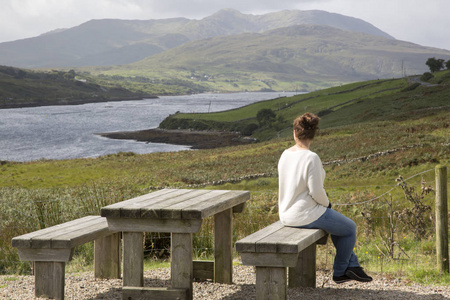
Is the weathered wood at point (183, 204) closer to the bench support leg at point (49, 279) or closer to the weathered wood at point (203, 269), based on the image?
the weathered wood at point (203, 269)

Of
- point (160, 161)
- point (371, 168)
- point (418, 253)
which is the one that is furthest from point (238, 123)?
point (418, 253)

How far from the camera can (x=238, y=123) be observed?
326 ft

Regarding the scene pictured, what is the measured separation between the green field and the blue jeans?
1320 mm

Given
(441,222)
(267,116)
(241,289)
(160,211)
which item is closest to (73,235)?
(160,211)

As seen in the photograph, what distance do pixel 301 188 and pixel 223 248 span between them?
1.76 metres

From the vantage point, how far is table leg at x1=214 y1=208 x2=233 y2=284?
7.16 metres

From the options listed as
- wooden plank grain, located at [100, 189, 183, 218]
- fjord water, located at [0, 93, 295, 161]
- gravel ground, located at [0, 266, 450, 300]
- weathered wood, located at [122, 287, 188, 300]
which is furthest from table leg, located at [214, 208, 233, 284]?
fjord water, located at [0, 93, 295, 161]

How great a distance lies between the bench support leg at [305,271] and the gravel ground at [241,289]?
0.10 metres

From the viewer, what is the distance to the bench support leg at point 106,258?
750cm

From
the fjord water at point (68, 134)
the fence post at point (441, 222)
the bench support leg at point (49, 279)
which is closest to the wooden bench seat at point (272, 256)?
the bench support leg at point (49, 279)

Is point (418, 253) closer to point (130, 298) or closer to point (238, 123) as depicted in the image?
point (130, 298)

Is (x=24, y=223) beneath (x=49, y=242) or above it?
beneath

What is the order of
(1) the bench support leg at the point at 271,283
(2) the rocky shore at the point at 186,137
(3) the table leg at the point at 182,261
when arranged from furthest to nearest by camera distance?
(2) the rocky shore at the point at 186,137 < (3) the table leg at the point at 182,261 < (1) the bench support leg at the point at 271,283

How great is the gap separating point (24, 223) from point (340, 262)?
6991 mm
